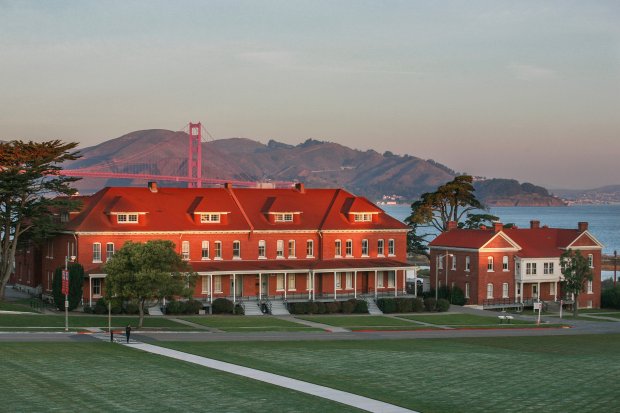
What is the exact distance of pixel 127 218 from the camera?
80.1 meters

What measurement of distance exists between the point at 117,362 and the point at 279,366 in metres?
7.39

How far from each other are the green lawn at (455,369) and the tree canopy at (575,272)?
25.0 meters

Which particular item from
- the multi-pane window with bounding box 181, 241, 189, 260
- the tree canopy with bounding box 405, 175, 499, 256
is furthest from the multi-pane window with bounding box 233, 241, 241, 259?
the tree canopy with bounding box 405, 175, 499, 256

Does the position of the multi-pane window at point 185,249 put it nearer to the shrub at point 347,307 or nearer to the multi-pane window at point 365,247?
the shrub at point 347,307

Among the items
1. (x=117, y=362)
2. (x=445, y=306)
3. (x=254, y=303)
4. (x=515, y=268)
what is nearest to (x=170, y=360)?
(x=117, y=362)

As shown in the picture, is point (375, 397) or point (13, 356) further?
point (13, 356)

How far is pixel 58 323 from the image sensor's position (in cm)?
6347

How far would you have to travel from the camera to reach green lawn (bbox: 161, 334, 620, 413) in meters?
35.7

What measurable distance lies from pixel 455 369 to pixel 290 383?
9227 millimetres

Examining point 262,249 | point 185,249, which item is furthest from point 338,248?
point 185,249

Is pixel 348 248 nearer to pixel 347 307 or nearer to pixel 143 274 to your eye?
pixel 347 307

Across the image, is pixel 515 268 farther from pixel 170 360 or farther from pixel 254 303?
pixel 170 360

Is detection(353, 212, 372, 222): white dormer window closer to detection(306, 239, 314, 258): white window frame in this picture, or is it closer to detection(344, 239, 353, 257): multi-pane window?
detection(344, 239, 353, 257): multi-pane window

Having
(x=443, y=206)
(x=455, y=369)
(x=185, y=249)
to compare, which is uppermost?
(x=443, y=206)
